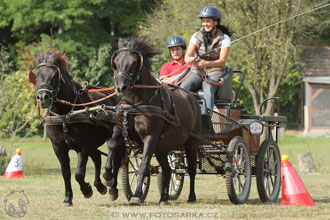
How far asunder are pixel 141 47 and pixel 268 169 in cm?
334

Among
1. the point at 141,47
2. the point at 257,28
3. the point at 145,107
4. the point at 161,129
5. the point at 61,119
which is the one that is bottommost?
the point at 161,129

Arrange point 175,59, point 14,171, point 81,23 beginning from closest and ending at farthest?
point 175,59, point 14,171, point 81,23

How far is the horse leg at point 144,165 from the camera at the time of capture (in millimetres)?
8454

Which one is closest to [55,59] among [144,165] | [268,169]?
[144,165]

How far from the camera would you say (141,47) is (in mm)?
8734

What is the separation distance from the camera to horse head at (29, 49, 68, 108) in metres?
8.66

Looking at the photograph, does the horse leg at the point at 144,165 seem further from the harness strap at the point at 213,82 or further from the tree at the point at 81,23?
the tree at the point at 81,23

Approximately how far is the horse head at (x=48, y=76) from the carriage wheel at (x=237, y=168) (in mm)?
2626

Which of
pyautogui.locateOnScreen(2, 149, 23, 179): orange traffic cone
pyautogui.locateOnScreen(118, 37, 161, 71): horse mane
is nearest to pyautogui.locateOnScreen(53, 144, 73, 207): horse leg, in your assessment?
pyautogui.locateOnScreen(118, 37, 161, 71): horse mane

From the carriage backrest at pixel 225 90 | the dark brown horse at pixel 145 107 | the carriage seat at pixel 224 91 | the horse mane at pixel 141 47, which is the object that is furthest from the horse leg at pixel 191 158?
the horse mane at pixel 141 47

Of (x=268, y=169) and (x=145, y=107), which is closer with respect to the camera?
(x=145, y=107)

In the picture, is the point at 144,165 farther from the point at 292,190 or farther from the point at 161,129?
the point at 292,190

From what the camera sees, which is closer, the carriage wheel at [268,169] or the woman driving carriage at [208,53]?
the woman driving carriage at [208,53]

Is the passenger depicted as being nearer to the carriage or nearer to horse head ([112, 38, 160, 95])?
the carriage
